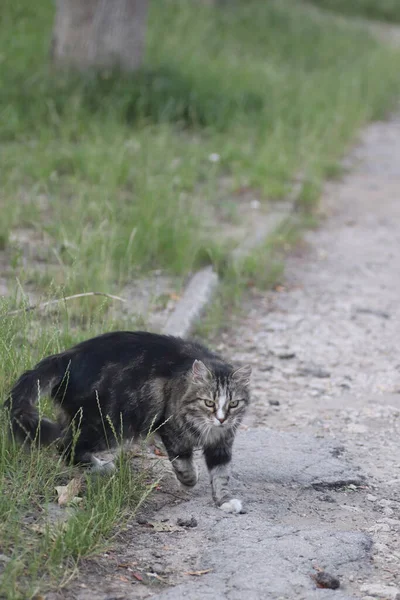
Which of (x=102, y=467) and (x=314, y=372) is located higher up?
(x=102, y=467)

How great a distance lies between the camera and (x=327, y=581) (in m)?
3.31

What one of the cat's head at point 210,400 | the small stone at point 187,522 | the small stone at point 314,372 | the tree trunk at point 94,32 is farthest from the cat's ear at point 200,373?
the tree trunk at point 94,32

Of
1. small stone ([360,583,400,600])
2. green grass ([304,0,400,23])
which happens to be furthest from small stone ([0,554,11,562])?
green grass ([304,0,400,23])

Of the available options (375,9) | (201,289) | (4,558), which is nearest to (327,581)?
(4,558)

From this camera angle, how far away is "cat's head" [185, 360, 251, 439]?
3914 mm

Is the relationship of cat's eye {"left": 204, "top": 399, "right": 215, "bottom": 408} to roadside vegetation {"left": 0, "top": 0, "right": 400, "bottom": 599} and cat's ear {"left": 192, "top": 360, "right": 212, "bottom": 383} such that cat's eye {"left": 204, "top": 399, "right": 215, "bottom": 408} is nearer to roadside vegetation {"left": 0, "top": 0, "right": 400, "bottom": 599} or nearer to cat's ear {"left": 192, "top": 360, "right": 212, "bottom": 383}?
cat's ear {"left": 192, "top": 360, "right": 212, "bottom": 383}

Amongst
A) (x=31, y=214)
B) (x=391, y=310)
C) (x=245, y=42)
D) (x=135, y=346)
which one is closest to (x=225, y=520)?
(x=135, y=346)

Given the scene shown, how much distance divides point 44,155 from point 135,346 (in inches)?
176

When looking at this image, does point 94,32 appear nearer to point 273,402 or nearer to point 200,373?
point 273,402

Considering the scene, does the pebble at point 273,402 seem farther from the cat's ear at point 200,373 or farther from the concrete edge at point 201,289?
the cat's ear at point 200,373

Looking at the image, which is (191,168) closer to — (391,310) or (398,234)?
(398,234)

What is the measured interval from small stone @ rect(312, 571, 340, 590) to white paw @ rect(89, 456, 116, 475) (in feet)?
3.19

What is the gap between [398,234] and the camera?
8.46 meters

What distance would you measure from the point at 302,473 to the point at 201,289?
2.22 m
